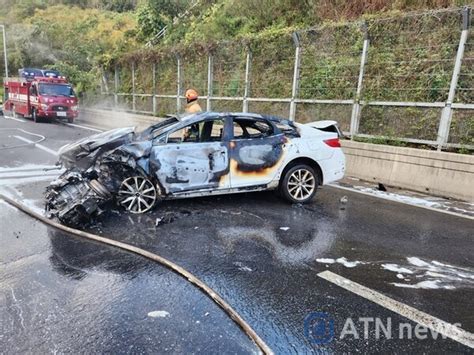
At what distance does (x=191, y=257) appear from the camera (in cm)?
428

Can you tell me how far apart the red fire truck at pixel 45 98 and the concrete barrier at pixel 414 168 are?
56.4 feet

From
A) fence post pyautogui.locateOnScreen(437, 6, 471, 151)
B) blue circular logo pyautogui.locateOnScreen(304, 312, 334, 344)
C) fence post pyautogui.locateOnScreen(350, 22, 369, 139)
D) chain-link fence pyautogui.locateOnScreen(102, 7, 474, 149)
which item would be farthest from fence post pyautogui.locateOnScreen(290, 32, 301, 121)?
blue circular logo pyautogui.locateOnScreen(304, 312, 334, 344)

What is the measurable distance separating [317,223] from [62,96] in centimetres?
1997

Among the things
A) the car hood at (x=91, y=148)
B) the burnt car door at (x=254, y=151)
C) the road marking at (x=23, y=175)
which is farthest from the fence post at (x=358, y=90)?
the road marking at (x=23, y=175)

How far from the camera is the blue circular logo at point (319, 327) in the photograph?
288 centimetres

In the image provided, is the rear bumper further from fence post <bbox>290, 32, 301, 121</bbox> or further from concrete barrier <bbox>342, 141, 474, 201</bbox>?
fence post <bbox>290, 32, 301, 121</bbox>

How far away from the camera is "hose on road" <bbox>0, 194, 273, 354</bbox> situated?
9.43 ft

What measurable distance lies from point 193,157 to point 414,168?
464 centimetres

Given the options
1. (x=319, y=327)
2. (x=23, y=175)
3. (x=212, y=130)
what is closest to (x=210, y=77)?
(x=23, y=175)

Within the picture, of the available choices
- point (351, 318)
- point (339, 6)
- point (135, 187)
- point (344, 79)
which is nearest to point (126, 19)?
point (339, 6)

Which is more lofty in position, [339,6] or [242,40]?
[339,6]

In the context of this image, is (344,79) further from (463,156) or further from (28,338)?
(28,338)

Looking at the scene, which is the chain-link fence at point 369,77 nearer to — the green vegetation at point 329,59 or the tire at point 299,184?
the green vegetation at point 329,59

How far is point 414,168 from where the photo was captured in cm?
769
